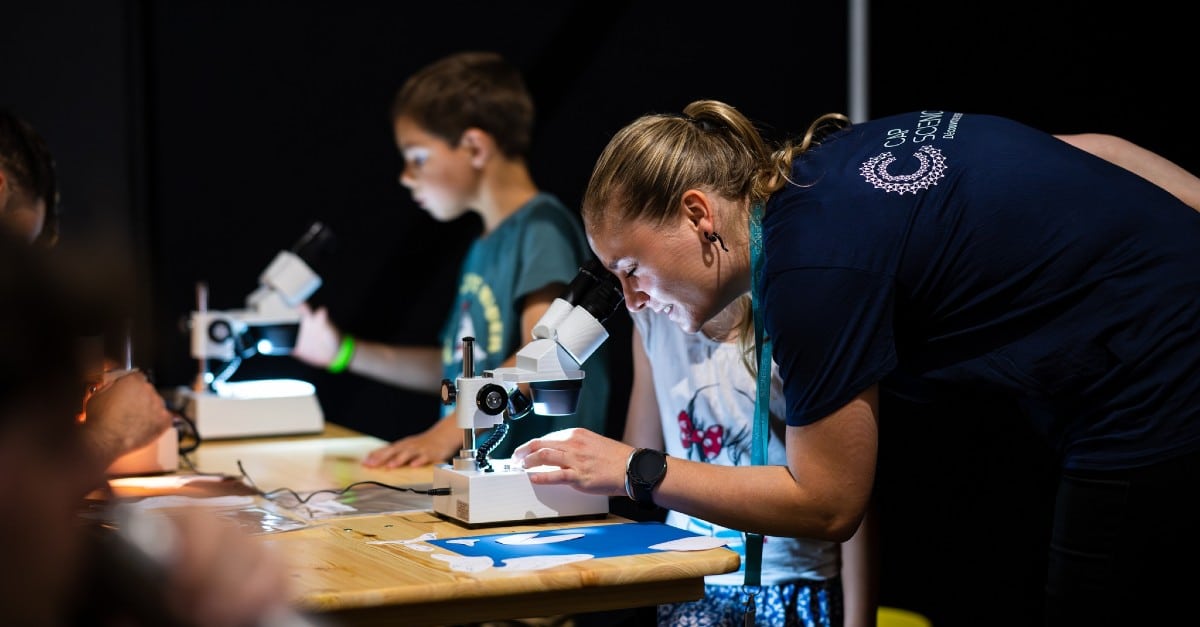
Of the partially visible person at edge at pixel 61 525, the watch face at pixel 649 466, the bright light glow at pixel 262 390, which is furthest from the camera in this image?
the bright light glow at pixel 262 390

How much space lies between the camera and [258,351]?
326 cm

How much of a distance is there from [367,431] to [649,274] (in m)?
2.57

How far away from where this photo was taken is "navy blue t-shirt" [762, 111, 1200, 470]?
1.63 metres

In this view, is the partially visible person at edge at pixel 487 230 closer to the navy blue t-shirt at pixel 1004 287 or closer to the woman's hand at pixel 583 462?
the woman's hand at pixel 583 462

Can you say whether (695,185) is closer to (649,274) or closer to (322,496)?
(649,274)

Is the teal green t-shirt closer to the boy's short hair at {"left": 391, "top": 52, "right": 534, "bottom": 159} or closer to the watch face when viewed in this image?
the boy's short hair at {"left": 391, "top": 52, "right": 534, "bottom": 159}

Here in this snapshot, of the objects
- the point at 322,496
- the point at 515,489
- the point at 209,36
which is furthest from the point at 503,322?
the point at 209,36

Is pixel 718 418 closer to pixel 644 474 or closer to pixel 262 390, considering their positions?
pixel 644 474

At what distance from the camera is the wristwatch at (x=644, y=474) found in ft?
5.86

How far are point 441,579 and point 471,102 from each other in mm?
1757

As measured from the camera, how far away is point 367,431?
4.26m

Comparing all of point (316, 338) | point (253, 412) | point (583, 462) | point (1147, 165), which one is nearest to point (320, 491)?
point (583, 462)

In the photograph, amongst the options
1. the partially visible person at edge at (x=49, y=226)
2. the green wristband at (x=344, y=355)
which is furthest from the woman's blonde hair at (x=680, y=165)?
the green wristband at (x=344, y=355)

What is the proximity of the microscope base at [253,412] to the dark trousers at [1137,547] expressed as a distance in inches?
82.8
